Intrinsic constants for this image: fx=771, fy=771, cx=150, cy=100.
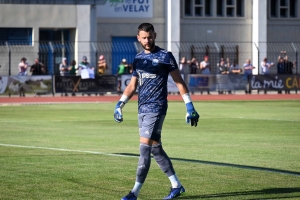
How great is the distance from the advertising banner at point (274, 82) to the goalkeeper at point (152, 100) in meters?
31.6

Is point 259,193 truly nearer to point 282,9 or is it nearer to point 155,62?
point 155,62

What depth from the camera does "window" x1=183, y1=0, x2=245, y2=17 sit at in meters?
56.0

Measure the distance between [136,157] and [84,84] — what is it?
25071 millimetres

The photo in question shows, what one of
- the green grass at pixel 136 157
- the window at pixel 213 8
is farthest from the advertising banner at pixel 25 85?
the window at pixel 213 8

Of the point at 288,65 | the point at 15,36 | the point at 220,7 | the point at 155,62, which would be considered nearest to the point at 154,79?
the point at 155,62

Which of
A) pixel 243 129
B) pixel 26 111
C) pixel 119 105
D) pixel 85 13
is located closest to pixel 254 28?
pixel 85 13

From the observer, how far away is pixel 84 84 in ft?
123

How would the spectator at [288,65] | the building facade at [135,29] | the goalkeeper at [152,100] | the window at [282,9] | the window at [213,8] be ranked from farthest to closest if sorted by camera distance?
the window at [282,9] → the window at [213,8] → the building facade at [135,29] → the spectator at [288,65] → the goalkeeper at [152,100]

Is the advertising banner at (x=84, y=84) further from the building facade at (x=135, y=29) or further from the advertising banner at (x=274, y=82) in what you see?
the advertising banner at (x=274, y=82)

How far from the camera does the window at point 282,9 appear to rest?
190ft

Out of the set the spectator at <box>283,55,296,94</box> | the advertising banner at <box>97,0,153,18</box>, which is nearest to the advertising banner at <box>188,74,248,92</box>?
the spectator at <box>283,55,296,94</box>

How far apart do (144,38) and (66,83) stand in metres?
29.1

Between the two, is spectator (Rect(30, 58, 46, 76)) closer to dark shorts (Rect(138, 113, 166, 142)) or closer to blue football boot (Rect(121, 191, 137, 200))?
dark shorts (Rect(138, 113, 166, 142))

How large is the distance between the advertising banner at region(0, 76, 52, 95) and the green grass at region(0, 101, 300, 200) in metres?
12.7
